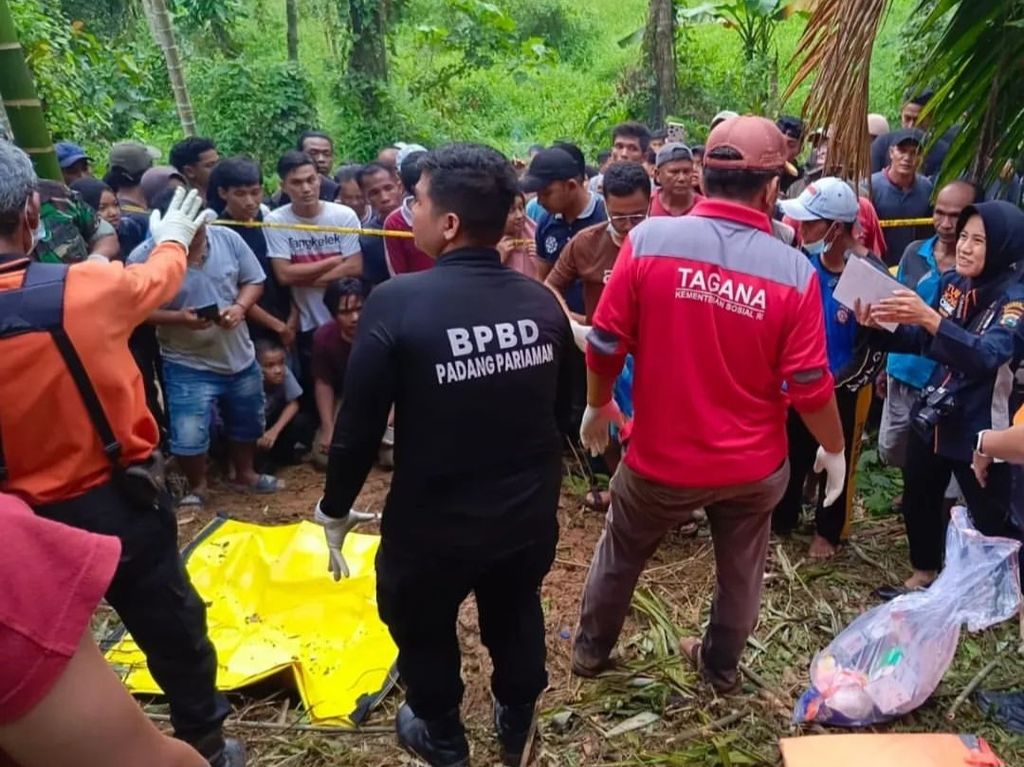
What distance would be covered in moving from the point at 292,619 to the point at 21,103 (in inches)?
101

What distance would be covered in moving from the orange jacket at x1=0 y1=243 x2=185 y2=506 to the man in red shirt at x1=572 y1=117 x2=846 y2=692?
1354mm

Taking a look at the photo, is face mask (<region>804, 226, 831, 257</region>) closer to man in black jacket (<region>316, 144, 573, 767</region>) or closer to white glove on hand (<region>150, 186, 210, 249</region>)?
man in black jacket (<region>316, 144, 573, 767</region>)

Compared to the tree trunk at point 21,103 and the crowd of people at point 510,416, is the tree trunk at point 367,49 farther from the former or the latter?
the crowd of people at point 510,416

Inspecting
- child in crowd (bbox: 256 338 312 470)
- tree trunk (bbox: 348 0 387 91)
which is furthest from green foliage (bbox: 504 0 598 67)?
child in crowd (bbox: 256 338 312 470)

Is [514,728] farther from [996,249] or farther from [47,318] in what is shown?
[996,249]

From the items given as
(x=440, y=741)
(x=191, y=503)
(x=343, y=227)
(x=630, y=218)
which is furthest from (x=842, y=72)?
(x=191, y=503)

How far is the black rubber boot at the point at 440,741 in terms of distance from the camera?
8.55ft

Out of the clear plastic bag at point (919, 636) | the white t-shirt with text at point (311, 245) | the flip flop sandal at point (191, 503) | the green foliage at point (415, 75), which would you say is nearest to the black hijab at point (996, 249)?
the clear plastic bag at point (919, 636)

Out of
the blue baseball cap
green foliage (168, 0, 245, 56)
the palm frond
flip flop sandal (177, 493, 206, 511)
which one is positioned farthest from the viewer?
green foliage (168, 0, 245, 56)

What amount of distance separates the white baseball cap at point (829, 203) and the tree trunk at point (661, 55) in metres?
9.19

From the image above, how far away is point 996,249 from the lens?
2971 mm

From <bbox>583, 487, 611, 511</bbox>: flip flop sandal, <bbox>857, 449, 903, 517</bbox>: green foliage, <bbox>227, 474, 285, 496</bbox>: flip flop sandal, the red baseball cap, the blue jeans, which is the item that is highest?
the red baseball cap

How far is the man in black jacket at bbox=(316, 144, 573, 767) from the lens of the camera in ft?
6.81

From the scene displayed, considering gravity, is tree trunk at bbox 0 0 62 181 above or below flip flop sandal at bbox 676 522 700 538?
above
